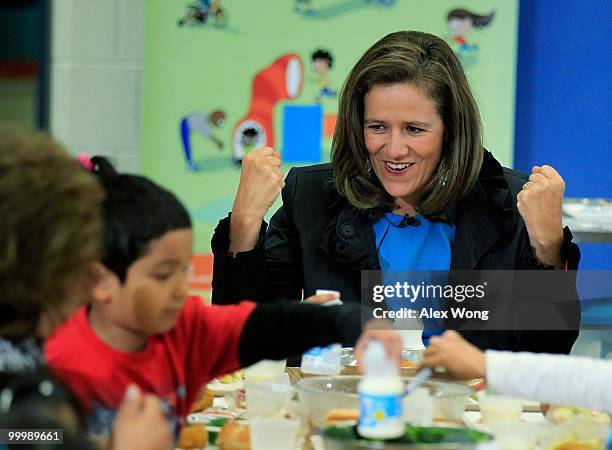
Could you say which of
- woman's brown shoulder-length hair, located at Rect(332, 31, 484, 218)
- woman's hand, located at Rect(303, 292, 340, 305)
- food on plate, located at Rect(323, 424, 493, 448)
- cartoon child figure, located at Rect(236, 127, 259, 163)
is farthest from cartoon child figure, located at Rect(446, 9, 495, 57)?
food on plate, located at Rect(323, 424, 493, 448)

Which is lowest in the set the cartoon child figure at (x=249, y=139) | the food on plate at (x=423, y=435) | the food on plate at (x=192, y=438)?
the food on plate at (x=192, y=438)

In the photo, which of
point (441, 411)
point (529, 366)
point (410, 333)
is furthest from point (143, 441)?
point (410, 333)

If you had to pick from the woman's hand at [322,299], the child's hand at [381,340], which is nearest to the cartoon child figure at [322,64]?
the woman's hand at [322,299]

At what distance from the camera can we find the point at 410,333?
2.40 meters

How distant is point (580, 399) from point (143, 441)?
0.77m

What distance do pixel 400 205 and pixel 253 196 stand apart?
420mm

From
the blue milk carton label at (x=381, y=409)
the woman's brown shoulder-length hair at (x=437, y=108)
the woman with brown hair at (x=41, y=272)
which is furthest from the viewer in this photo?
the woman's brown shoulder-length hair at (x=437, y=108)

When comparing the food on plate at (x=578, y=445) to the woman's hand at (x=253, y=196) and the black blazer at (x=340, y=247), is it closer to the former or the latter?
the black blazer at (x=340, y=247)

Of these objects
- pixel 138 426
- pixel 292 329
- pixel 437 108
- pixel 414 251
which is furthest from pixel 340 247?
pixel 138 426

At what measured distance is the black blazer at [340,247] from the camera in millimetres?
2537

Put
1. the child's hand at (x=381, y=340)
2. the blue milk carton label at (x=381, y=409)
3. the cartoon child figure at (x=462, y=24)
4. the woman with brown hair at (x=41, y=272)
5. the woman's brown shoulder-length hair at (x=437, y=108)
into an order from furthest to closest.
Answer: the cartoon child figure at (x=462, y=24), the woman's brown shoulder-length hair at (x=437, y=108), the child's hand at (x=381, y=340), the blue milk carton label at (x=381, y=409), the woman with brown hair at (x=41, y=272)

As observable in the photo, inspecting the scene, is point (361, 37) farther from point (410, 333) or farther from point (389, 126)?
point (410, 333)

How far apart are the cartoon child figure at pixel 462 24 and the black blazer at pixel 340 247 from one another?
1.13 meters

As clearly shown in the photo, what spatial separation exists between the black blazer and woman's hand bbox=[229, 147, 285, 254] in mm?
27
